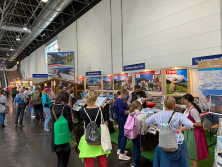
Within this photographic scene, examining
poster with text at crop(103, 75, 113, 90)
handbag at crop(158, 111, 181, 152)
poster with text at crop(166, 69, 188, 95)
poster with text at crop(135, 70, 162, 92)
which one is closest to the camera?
handbag at crop(158, 111, 181, 152)

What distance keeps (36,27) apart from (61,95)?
11.3m

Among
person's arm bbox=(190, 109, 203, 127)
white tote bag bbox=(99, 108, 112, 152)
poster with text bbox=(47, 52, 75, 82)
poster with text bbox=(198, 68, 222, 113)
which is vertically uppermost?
poster with text bbox=(47, 52, 75, 82)

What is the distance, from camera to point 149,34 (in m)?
5.92

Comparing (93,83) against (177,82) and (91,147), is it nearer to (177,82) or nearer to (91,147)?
(177,82)

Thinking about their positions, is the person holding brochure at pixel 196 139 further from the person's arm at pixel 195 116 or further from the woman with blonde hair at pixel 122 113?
the woman with blonde hair at pixel 122 113

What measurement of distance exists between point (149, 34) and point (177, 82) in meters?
2.23

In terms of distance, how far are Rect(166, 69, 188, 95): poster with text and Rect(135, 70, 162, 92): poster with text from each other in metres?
0.32

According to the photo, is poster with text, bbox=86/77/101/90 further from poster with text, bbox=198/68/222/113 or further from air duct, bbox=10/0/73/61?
poster with text, bbox=198/68/222/113

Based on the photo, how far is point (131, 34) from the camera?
6.65 m

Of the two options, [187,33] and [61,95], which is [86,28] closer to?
[187,33]

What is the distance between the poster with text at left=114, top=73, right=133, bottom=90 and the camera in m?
6.37

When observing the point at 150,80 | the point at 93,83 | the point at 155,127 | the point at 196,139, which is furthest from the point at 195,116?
the point at 93,83

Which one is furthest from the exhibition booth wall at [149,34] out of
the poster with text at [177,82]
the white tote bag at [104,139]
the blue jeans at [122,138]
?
the white tote bag at [104,139]

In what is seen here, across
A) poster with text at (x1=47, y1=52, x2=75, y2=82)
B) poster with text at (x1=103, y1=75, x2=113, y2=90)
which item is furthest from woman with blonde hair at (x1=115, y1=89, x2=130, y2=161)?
poster with text at (x1=47, y1=52, x2=75, y2=82)
